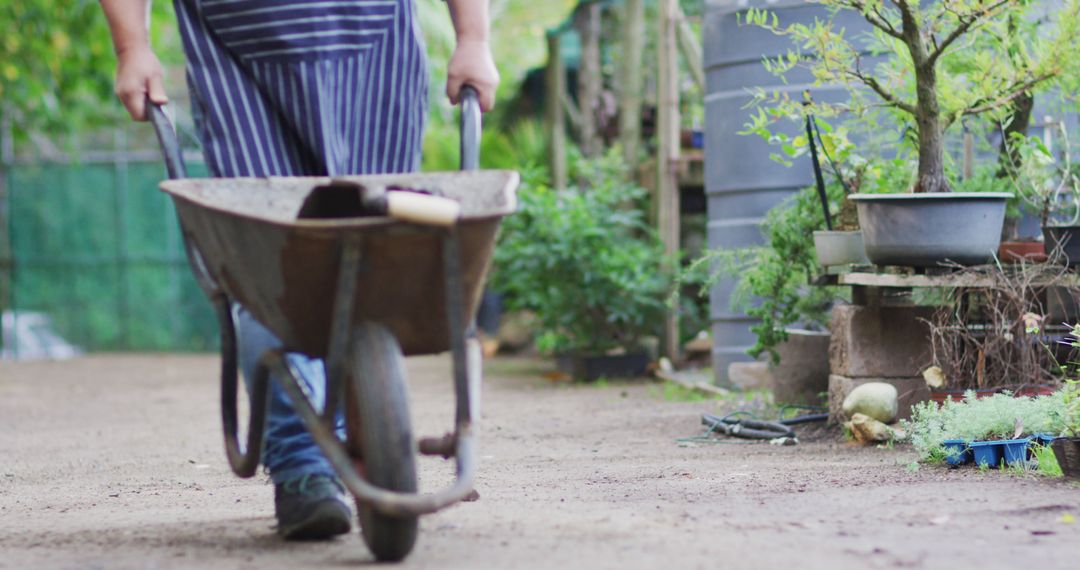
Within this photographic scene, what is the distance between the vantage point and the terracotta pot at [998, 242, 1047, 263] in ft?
13.6

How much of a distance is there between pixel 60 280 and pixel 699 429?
10.1 meters

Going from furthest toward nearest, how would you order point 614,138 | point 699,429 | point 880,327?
point 614,138
point 699,429
point 880,327

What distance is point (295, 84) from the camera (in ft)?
9.12

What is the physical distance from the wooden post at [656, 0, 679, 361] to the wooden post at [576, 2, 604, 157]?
190cm

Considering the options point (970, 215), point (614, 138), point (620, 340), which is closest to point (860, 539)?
point (970, 215)

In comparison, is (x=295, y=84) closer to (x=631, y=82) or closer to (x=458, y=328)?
(x=458, y=328)

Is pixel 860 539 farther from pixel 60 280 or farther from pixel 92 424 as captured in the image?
pixel 60 280

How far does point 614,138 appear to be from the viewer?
391 inches

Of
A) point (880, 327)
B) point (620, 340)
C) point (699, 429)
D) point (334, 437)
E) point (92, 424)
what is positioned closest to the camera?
point (334, 437)

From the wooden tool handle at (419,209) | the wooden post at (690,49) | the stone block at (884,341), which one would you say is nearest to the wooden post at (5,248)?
the wooden post at (690,49)

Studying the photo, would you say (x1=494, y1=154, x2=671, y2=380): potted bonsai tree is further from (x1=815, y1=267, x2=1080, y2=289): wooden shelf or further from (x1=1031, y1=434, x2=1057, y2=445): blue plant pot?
(x1=1031, y1=434, x2=1057, y2=445): blue plant pot

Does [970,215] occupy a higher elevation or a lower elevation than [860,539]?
higher

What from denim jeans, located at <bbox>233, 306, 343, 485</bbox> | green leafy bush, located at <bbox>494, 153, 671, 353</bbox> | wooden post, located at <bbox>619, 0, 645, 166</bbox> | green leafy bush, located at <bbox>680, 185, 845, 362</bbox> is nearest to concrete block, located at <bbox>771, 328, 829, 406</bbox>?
green leafy bush, located at <bbox>680, 185, 845, 362</bbox>

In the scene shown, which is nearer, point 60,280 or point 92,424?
point 92,424
